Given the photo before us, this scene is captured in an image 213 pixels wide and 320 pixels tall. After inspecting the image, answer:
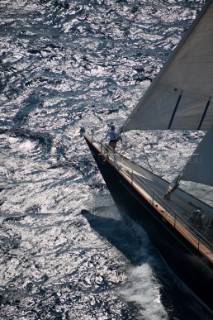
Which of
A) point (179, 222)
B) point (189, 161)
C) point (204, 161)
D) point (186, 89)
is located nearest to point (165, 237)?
point (179, 222)

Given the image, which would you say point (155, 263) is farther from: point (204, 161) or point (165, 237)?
point (204, 161)

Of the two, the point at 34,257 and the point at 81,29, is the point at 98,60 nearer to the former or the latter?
the point at 81,29

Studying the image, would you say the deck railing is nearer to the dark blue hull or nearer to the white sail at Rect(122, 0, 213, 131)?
the dark blue hull

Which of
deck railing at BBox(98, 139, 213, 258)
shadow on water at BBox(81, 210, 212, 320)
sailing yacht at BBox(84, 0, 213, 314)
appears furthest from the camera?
shadow on water at BBox(81, 210, 212, 320)

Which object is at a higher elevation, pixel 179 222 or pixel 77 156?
pixel 179 222

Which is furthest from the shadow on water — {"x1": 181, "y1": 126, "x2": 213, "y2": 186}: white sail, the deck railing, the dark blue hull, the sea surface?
{"x1": 181, "y1": 126, "x2": 213, "y2": 186}: white sail

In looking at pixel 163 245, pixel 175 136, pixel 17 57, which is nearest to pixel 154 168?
pixel 175 136
